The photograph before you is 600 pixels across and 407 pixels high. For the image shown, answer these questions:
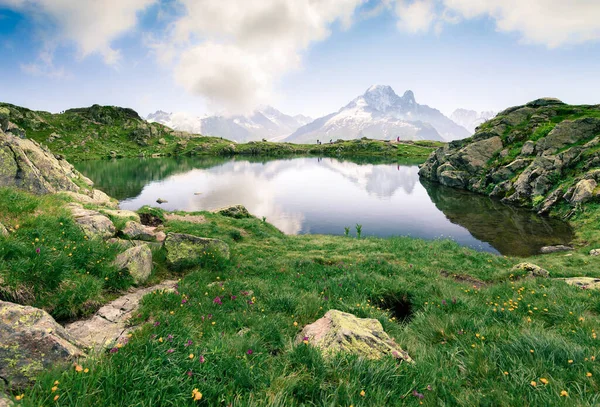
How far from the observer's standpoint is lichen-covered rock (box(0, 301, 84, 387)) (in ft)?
14.7

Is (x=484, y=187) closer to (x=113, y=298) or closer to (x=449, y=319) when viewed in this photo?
(x=449, y=319)

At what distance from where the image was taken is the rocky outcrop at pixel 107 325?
637 centimetres

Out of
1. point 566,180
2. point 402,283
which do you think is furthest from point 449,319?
point 566,180

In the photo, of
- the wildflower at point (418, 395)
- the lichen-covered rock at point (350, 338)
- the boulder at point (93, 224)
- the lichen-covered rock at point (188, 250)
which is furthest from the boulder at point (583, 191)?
the boulder at point (93, 224)

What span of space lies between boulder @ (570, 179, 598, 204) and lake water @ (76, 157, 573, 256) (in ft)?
14.1

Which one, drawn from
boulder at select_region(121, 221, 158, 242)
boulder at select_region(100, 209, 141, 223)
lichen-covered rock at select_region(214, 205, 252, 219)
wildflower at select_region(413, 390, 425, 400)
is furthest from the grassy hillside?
wildflower at select_region(413, 390, 425, 400)

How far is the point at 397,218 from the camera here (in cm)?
4047

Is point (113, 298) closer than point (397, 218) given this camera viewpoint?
Yes

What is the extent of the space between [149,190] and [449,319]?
61610mm

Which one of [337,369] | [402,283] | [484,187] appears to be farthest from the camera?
[484,187]

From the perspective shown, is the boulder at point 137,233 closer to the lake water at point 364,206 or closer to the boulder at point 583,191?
the lake water at point 364,206

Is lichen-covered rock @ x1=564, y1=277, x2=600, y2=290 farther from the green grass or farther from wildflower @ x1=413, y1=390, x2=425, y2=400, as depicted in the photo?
wildflower @ x1=413, y1=390, x2=425, y2=400

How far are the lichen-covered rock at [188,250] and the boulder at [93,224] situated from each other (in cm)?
281

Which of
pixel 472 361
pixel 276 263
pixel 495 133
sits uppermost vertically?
pixel 495 133
